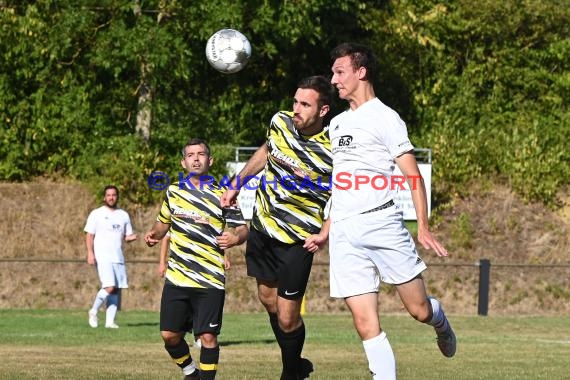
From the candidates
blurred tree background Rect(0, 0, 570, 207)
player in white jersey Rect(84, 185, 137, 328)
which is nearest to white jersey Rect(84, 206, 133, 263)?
player in white jersey Rect(84, 185, 137, 328)

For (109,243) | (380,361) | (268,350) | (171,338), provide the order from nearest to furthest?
(380,361)
(171,338)
(268,350)
(109,243)

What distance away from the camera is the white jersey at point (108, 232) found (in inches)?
722

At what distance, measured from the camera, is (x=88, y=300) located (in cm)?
2538

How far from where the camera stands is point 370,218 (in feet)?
25.5

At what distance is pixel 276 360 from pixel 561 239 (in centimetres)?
1619

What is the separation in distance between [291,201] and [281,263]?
49cm

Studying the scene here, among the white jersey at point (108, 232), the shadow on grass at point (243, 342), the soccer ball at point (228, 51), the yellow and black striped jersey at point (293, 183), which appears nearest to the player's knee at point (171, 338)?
the yellow and black striped jersey at point (293, 183)

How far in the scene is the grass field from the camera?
11.0 meters

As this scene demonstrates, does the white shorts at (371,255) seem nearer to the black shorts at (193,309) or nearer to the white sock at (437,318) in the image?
the white sock at (437,318)

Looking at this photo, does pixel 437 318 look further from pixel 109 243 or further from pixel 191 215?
pixel 109 243

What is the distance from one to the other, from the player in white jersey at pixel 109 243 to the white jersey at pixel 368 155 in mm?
10562

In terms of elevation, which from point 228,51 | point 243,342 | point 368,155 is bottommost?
point 243,342

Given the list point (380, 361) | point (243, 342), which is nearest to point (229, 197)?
point (380, 361)

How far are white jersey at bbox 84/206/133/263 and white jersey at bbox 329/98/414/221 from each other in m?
10.9
